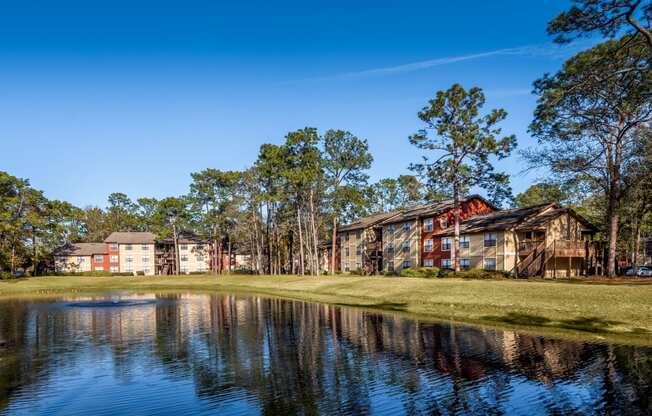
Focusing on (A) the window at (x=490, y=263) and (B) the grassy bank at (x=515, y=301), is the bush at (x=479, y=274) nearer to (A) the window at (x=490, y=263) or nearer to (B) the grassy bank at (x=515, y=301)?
(A) the window at (x=490, y=263)

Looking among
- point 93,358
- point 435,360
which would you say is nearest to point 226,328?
point 93,358

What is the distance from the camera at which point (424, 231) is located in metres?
65.1

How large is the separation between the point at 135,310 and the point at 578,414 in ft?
111

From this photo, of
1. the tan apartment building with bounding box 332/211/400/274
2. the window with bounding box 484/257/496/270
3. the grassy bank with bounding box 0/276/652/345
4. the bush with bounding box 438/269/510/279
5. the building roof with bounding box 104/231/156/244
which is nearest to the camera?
the grassy bank with bounding box 0/276/652/345

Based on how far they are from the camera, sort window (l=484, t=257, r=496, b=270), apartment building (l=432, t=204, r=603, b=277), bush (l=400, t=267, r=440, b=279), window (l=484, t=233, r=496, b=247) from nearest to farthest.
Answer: apartment building (l=432, t=204, r=603, b=277) < window (l=484, t=257, r=496, b=270) < window (l=484, t=233, r=496, b=247) < bush (l=400, t=267, r=440, b=279)

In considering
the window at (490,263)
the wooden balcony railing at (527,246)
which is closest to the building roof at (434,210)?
the window at (490,263)

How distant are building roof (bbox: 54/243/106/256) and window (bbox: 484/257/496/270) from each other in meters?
85.9

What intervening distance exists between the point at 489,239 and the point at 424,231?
12048mm

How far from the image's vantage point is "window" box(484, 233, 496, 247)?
5366cm

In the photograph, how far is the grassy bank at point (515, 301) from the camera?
79.8 ft

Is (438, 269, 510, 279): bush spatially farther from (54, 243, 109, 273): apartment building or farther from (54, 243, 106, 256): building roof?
(54, 243, 106, 256): building roof

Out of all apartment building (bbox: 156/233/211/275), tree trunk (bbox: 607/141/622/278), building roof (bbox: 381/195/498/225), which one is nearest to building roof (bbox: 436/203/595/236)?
building roof (bbox: 381/195/498/225)

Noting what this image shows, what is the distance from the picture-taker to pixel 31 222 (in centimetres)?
8194

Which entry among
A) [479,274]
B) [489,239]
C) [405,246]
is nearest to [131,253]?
[405,246]
